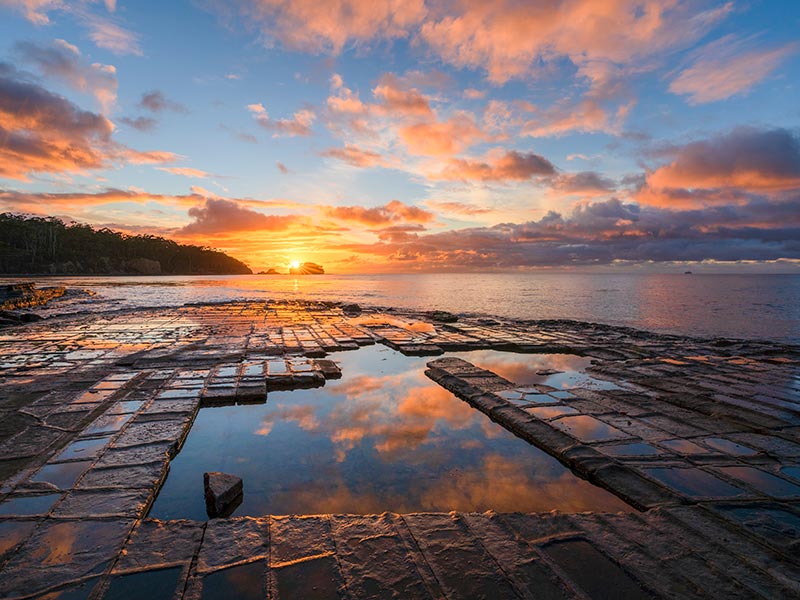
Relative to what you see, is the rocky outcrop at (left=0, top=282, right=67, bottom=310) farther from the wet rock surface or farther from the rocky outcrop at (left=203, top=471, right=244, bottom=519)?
the rocky outcrop at (left=203, top=471, right=244, bottom=519)

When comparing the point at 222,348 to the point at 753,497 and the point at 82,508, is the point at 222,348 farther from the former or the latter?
the point at 753,497

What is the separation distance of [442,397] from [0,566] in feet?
20.2

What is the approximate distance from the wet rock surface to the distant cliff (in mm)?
117068

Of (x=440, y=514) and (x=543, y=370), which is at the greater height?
(x=440, y=514)

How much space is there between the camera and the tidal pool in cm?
411

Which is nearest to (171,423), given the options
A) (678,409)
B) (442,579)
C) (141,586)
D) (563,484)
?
(141,586)

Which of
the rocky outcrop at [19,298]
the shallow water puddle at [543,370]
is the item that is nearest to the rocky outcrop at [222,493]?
the shallow water puddle at [543,370]

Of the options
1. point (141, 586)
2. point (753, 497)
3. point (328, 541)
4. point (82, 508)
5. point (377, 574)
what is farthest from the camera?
point (753, 497)

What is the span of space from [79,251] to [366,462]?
140 metres

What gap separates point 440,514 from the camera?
376 centimetres

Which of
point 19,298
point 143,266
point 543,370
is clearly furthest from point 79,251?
point 543,370

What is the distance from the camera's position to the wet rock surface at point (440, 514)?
2916mm

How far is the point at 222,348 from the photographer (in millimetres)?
11703

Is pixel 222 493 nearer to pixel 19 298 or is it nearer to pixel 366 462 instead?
pixel 366 462
